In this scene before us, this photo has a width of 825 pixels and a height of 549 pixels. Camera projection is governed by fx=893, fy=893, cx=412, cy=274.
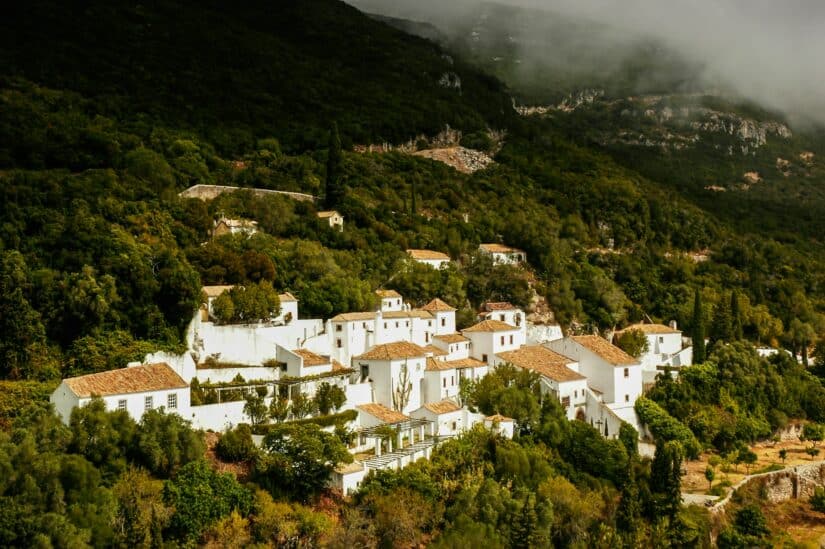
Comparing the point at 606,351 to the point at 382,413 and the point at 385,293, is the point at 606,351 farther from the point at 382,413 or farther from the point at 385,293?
the point at 382,413

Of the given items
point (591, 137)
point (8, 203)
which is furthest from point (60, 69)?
Result: point (591, 137)

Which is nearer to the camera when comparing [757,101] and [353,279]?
[353,279]

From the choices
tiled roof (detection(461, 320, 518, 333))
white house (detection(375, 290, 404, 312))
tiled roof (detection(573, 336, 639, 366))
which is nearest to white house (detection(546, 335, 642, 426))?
tiled roof (detection(573, 336, 639, 366))

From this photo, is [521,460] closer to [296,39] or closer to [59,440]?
[59,440]

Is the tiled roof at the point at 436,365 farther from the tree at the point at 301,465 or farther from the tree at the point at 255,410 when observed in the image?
the tree at the point at 301,465

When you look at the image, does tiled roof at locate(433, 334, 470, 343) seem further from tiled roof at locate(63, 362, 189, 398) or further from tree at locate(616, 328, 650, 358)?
tiled roof at locate(63, 362, 189, 398)

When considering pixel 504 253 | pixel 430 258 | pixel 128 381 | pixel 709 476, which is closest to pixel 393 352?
pixel 128 381
